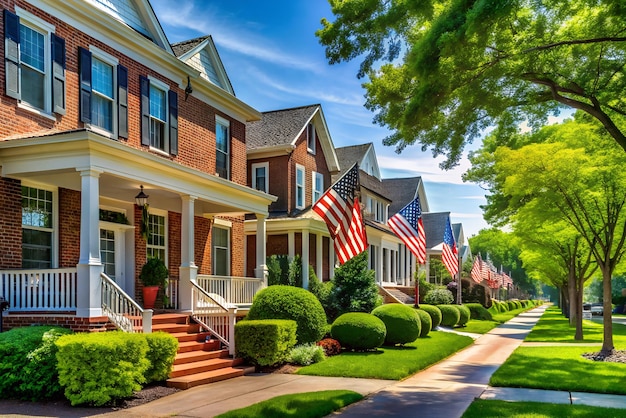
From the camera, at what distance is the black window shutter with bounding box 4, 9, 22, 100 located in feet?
38.5

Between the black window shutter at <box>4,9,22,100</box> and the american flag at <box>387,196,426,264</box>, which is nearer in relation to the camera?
the black window shutter at <box>4,9,22,100</box>

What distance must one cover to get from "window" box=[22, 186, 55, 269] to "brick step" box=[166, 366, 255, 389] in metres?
4.22

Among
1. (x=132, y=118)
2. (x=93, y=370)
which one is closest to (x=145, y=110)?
(x=132, y=118)

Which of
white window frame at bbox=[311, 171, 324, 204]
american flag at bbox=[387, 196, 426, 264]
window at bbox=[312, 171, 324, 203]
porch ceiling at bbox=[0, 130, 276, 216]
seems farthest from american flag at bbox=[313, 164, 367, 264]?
window at bbox=[312, 171, 324, 203]

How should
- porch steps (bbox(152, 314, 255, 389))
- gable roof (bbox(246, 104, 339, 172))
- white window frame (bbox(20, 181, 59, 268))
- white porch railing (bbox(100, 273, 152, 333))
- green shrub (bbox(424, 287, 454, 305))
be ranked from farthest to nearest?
1. green shrub (bbox(424, 287, 454, 305))
2. gable roof (bbox(246, 104, 339, 172))
3. white window frame (bbox(20, 181, 59, 268))
4. porch steps (bbox(152, 314, 255, 389))
5. white porch railing (bbox(100, 273, 152, 333))

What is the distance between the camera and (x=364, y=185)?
34625mm

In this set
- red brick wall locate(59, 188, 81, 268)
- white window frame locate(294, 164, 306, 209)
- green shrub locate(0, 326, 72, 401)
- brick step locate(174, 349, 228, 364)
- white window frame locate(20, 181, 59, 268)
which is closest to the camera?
green shrub locate(0, 326, 72, 401)

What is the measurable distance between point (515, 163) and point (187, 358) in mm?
10825

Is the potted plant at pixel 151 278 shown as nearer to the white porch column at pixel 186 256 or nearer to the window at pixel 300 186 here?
the white porch column at pixel 186 256

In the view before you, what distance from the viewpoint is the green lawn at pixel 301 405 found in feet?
28.4

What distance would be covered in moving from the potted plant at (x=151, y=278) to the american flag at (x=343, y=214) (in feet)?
15.1

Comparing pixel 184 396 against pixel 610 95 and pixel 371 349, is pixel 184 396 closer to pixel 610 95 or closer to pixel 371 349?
pixel 371 349

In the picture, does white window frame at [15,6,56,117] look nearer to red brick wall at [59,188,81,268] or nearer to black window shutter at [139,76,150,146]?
red brick wall at [59,188,81,268]

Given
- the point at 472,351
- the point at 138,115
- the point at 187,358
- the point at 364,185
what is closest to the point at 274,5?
the point at 138,115
